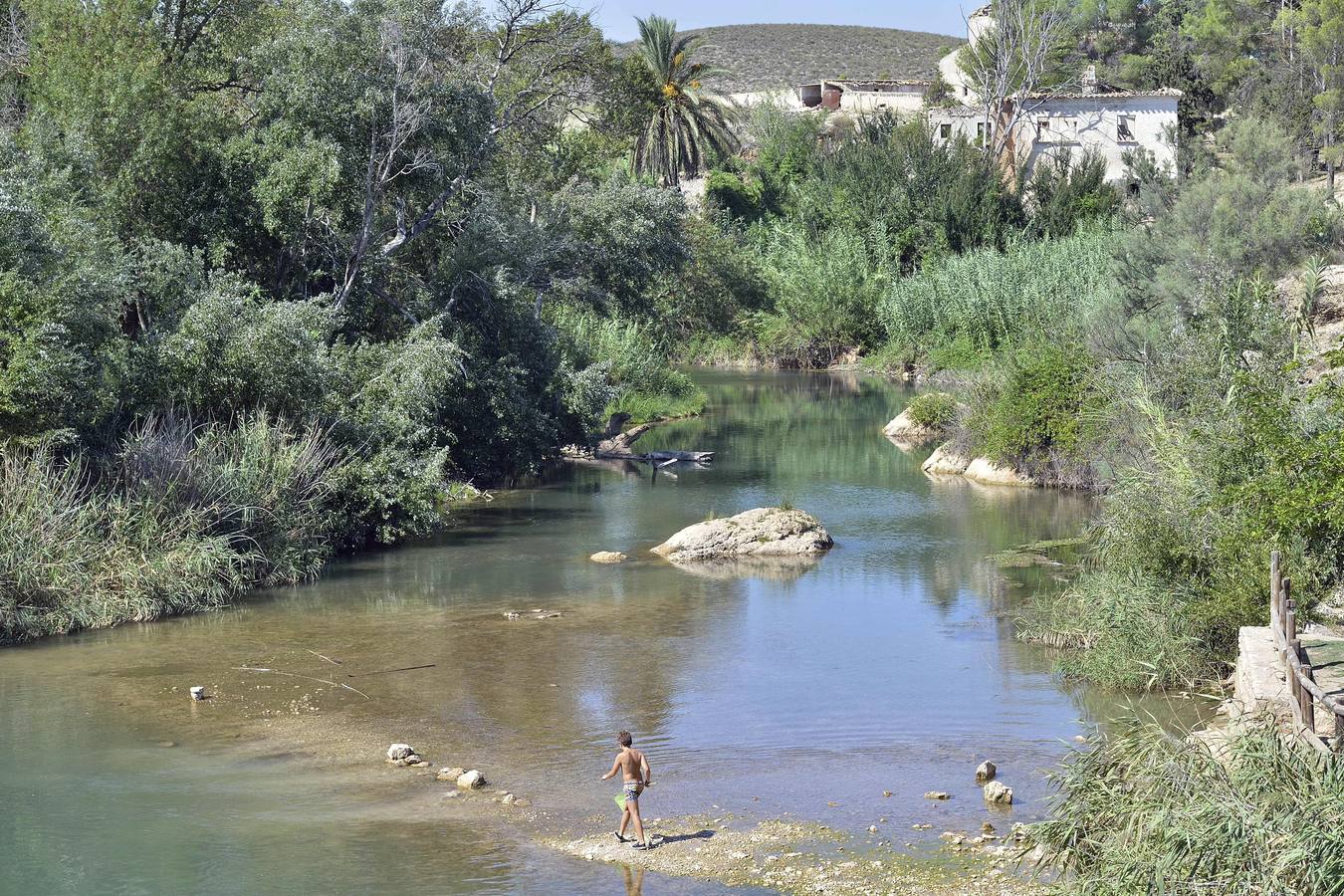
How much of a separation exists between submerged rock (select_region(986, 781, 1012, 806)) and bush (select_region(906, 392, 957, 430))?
27440 mm

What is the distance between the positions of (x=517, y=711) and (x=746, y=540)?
10179 millimetres

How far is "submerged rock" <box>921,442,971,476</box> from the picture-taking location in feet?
120

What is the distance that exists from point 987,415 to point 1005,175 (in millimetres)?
41480

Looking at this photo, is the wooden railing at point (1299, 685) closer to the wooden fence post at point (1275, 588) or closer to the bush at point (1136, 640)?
the wooden fence post at point (1275, 588)

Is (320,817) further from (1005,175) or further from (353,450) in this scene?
(1005,175)

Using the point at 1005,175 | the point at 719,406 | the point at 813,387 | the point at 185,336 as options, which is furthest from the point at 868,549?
the point at 1005,175

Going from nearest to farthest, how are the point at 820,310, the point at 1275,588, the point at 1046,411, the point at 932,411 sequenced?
the point at 1275,588 < the point at 1046,411 < the point at 932,411 < the point at 820,310

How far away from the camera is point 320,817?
13906 millimetres

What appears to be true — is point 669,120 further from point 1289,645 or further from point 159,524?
point 1289,645

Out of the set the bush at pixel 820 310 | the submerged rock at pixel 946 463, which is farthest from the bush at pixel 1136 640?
the bush at pixel 820 310

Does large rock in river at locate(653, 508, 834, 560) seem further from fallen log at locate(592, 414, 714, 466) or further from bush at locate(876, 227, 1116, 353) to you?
bush at locate(876, 227, 1116, 353)

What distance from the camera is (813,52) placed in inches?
5369

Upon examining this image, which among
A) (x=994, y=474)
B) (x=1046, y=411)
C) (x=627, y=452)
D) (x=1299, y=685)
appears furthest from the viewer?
(x=627, y=452)

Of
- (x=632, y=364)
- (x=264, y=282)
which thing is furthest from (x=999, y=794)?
(x=632, y=364)
